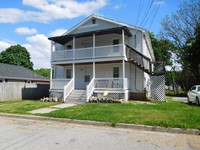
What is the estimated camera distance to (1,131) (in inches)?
293

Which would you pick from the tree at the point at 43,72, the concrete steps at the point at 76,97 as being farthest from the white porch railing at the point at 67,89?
the tree at the point at 43,72

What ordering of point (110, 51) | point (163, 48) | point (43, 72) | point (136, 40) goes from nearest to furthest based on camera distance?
point (110, 51) → point (136, 40) → point (163, 48) → point (43, 72)

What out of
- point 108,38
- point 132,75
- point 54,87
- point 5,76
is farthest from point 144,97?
point 5,76

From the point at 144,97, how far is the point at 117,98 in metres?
3.17

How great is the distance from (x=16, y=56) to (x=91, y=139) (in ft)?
195

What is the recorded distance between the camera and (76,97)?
57.5ft

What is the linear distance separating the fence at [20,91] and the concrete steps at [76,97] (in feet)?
20.1

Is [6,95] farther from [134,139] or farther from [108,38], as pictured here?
[134,139]

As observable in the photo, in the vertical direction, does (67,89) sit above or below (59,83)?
below

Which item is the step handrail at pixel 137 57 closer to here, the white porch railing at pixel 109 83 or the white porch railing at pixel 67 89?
the white porch railing at pixel 109 83

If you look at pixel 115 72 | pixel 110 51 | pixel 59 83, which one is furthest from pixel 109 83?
pixel 59 83

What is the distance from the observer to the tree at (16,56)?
58.6m

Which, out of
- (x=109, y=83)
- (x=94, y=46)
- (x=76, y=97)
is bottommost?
(x=76, y=97)

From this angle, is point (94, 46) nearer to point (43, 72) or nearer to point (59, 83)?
point (59, 83)
